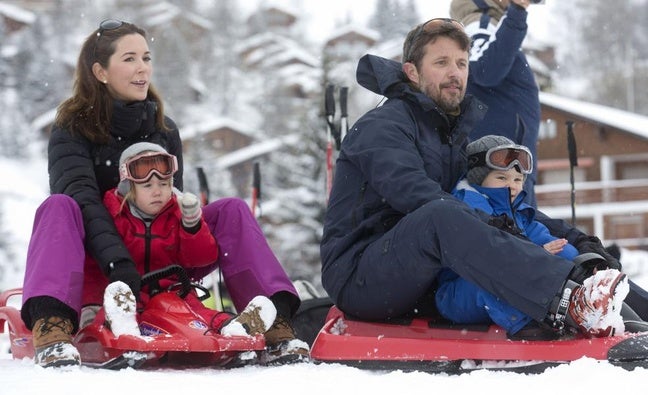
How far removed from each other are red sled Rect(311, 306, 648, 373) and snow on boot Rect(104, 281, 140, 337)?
0.73m

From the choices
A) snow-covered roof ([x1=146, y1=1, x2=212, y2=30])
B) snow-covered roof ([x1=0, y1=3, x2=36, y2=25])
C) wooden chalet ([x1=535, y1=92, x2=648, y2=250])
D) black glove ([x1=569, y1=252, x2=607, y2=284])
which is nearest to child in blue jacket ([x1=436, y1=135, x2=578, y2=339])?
black glove ([x1=569, y1=252, x2=607, y2=284])

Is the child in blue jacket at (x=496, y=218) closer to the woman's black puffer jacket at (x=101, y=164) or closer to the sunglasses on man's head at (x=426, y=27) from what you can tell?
the sunglasses on man's head at (x=426, y=27)

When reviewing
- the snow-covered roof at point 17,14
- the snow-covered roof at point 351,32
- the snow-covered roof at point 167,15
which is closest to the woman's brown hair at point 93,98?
the snow-covered roof at point 17,14

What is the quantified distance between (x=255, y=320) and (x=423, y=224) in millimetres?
789

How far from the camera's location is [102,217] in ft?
12.0

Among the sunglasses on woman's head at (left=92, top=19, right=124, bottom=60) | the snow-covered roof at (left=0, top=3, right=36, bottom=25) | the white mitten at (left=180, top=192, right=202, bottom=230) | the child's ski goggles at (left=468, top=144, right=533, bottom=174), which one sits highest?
the snow-covered roof at (left=0, top=3, right=36, bottom=25)

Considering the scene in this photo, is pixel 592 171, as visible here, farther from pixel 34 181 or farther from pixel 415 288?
pixel 34 181

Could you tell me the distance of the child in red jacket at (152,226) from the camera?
3.76 m

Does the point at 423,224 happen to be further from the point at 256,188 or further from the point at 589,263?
the point at 256,188

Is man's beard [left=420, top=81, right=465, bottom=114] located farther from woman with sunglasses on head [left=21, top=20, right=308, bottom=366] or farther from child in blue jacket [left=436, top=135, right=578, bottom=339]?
woman with sunglasses on head [left=21, top=20, right=308, bottom=366]

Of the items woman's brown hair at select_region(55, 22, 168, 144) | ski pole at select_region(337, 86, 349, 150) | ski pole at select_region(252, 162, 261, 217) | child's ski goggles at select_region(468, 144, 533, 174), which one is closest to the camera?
child's ski goggles at select_region(468, 144, 533, 174)

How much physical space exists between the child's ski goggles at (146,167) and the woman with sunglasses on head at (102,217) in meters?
0.16

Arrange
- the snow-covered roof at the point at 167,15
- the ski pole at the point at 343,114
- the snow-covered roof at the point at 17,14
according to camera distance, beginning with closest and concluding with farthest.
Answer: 1. the ski pole at the point at 343,114
2. the snow-covered roof at the point at 17,14
3. the snow-covered roof at the point at 167,15

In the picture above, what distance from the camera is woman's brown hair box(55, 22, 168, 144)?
13.3ft
